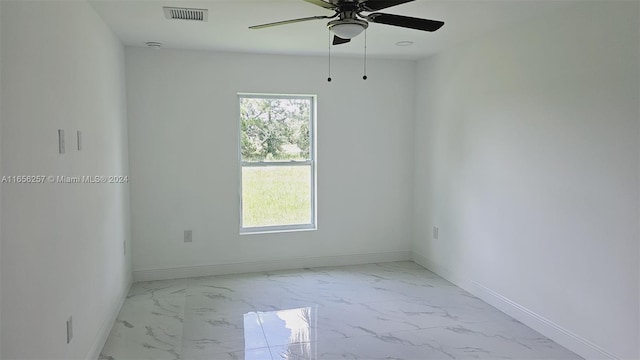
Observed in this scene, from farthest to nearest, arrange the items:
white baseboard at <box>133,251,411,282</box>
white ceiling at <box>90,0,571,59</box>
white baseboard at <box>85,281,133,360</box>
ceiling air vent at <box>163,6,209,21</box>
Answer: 1. white baseboard at <box>133,251,411,282</box>
2. ceiling air vent at <box>163,6,209,21</box>
3. white ceiling at <box>90,0,571,59</box>
4. white baseboard at <box>85,281,133,360</box>

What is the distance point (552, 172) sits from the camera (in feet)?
10.1

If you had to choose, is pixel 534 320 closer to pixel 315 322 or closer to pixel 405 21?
pixel 315 322

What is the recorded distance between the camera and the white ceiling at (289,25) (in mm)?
2893

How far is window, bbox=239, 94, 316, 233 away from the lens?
4.66m

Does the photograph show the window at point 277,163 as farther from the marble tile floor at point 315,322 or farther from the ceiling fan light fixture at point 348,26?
the ceiling fan light fixture at point 348,26

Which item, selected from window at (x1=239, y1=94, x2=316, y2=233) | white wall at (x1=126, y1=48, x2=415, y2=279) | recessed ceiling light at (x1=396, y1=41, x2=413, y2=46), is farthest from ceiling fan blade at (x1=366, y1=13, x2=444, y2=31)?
window at (x1=239, y1=94, x2=316, y2=233)

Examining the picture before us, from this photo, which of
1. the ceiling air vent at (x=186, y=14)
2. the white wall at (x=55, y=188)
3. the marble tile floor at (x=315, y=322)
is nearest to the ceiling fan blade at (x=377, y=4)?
the ceiling air vent at (x=186, y=14)

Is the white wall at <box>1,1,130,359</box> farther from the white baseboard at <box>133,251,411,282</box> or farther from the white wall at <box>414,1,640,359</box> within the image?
the white wall at <box>414,1,640,359</box>

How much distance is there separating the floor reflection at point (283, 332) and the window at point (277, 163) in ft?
4.43

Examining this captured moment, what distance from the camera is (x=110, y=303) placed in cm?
330

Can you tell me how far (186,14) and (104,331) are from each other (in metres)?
2.27

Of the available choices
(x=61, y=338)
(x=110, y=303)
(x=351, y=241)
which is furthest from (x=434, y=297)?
(x=61, y=338)

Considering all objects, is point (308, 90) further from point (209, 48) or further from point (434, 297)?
point (434, 297)

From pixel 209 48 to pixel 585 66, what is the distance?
3.13 m
